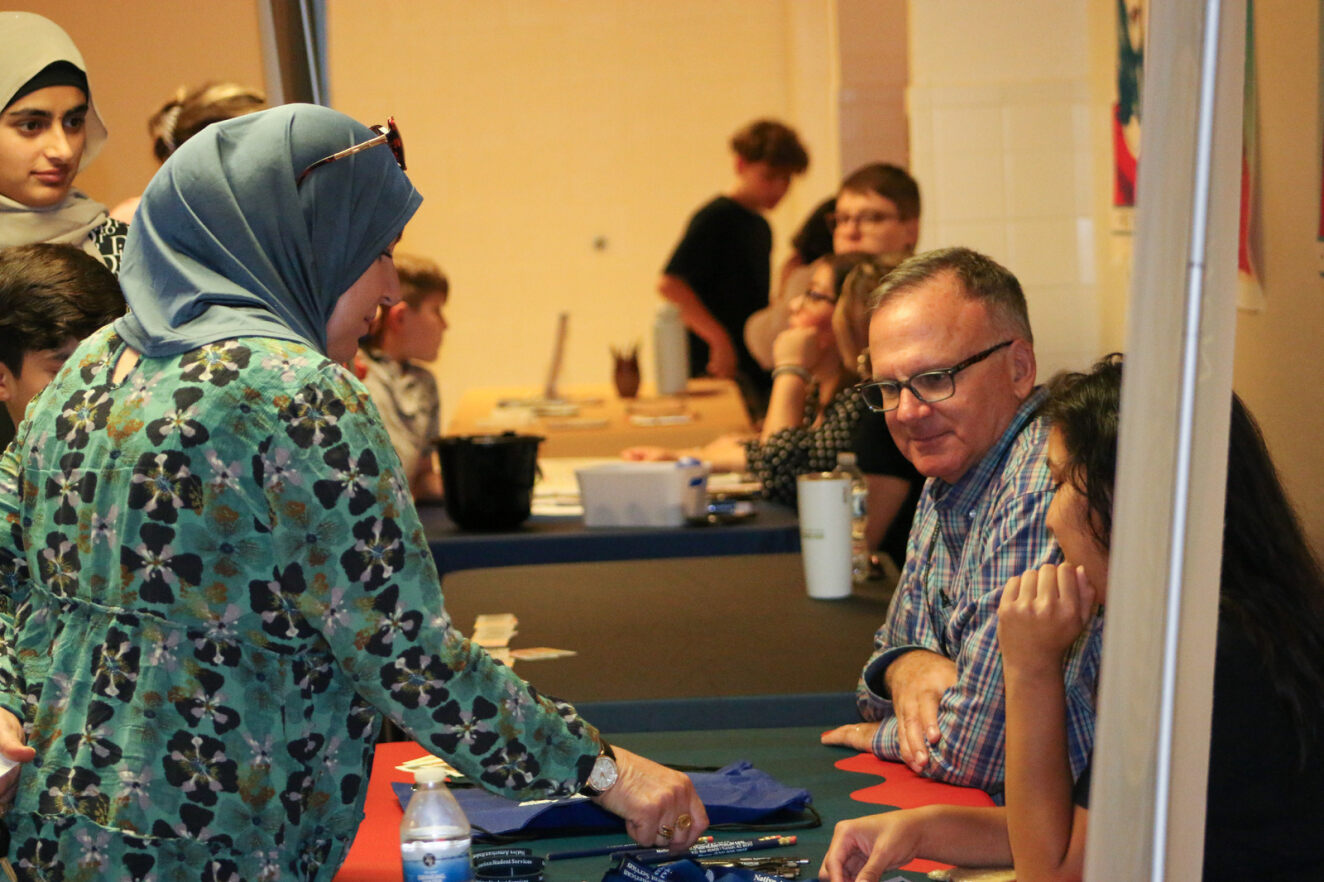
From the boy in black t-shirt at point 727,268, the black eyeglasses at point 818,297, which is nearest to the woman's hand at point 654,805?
the black eyeglasses at point 818,297

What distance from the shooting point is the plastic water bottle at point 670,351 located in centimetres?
560

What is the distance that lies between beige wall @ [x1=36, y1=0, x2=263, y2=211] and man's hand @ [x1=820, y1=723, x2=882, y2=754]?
187 cm

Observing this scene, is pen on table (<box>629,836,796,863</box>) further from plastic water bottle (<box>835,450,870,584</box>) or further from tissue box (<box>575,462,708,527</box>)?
tissue box (<box>575,462,708,527</box>)

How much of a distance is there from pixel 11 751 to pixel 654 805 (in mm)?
567

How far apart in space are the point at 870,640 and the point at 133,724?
1.25 metres

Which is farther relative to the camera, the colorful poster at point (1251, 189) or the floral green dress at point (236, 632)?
the colorful poster at point (1251, 189)

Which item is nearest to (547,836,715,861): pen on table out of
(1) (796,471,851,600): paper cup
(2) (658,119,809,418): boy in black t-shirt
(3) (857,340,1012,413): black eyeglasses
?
(3) (857,340,1012,413): black eyeglasses

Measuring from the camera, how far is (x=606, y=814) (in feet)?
4.69

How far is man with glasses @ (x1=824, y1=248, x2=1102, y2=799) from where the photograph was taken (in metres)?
1.62

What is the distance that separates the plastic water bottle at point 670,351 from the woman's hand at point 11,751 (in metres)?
4.42

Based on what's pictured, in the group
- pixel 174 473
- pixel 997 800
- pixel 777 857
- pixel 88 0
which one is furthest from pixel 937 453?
pixel 88 0

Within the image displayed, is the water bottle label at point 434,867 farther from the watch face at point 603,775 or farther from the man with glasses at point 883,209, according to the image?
the man with glasses at point 883,209

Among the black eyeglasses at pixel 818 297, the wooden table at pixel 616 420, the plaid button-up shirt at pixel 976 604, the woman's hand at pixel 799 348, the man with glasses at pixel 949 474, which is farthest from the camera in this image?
the wooden table at pixel 616 420

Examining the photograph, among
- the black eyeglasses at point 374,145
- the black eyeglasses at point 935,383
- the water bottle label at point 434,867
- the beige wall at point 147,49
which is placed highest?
the beige wall at point 147,49
